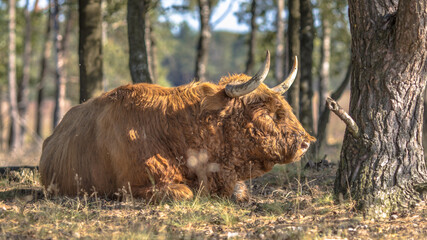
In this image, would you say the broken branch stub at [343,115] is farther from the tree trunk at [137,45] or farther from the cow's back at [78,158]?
the tree trunk at [137,45]

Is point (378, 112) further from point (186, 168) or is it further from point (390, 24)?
point (186, 168)

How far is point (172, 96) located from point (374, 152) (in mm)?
2358

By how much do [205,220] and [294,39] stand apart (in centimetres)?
529

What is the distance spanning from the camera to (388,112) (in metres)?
4.95

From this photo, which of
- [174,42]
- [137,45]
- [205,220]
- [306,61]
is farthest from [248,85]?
[174,42]

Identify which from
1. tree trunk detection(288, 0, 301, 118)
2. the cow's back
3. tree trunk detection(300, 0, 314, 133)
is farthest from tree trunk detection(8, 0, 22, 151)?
the cow's back

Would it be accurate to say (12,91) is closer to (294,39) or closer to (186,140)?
(294,39)

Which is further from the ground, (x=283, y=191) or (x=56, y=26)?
(x=56, y=26)

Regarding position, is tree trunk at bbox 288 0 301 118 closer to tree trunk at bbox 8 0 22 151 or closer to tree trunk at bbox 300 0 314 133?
tree trunk at bbox 300 0 314 133

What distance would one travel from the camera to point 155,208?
4980 mm

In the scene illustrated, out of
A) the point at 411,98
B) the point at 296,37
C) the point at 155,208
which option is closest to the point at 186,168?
the point at 155,208

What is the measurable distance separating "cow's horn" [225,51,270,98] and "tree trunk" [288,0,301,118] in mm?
3636

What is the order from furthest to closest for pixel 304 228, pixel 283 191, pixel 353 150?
pixel 283 191 → pixel 353 150 → pixel 304 228

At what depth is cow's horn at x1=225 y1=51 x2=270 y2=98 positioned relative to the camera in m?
5.18
